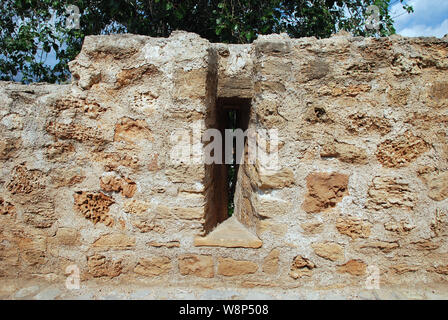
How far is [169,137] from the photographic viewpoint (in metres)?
1.71

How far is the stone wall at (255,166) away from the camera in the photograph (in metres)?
1.67

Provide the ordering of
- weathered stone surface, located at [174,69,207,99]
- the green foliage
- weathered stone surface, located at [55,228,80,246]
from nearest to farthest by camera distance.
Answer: weathered stone surface, located at [174,69,207,99] < weathered stone surface, located at [55,228,80,246] < the green foliage

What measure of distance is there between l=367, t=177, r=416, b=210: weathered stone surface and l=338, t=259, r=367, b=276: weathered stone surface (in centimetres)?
34

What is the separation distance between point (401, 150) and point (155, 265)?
1.43 metres

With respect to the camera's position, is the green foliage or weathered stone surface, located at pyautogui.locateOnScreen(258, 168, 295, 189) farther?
the green foliage

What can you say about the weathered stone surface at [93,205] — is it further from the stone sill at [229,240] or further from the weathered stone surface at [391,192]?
the weathered stone surface at [391,192]

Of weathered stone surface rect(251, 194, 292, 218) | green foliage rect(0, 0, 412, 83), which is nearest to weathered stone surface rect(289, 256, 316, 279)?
weathered stone surface rect(251, 194, 292, 218)

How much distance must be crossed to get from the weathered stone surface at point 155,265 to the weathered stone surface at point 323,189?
80 cm

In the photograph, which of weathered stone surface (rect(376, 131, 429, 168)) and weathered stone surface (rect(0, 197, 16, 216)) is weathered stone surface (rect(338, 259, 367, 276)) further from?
weathered stone surface (rect(0, 197, 16, 216))

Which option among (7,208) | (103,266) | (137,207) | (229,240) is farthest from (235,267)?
(7,208)

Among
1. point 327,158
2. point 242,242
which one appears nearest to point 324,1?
point 327,158

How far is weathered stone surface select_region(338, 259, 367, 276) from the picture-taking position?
171 centimetres

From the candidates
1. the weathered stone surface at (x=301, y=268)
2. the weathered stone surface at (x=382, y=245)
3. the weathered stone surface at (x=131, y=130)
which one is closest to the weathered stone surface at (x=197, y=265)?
the weathered stone surface at (x=301, y=268)

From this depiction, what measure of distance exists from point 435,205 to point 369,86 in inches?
28.1
